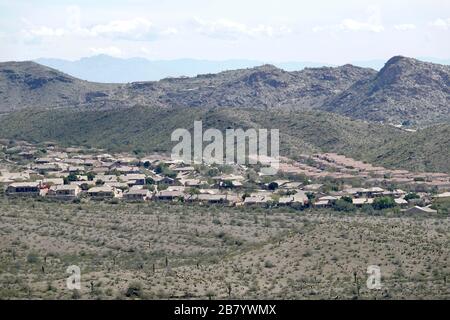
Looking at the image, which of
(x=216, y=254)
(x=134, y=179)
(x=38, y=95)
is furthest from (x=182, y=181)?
(x=38, y=95)

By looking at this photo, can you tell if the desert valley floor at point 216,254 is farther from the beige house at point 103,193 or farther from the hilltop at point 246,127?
the hilltop at point 246,127

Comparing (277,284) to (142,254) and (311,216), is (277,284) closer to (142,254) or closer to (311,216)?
(142,254)

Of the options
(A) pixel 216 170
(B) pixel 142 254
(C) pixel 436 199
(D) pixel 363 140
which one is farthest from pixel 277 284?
(D) pixel 363 140

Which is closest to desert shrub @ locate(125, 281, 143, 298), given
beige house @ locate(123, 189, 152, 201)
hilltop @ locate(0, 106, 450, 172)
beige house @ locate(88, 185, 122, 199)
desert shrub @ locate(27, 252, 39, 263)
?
desert shrub @ locate(27, 252, 39, 263)

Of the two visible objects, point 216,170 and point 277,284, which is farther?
point 216,170

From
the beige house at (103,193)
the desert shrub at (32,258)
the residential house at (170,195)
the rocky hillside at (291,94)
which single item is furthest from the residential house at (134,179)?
the rocky hillside at (291,94)

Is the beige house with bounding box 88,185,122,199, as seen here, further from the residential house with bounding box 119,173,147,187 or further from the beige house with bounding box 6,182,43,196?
the residential house with bounding box 119,173,147,187

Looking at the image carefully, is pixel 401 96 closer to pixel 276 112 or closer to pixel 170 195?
pixel 276 112
